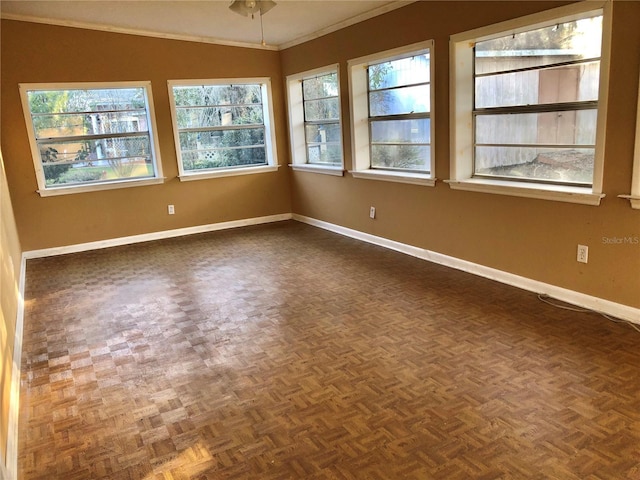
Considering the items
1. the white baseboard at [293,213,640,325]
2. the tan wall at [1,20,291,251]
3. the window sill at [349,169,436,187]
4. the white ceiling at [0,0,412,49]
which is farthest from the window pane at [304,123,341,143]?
the white baseboard at [293,213,640,325]

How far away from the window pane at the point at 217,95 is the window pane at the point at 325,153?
3.24ft

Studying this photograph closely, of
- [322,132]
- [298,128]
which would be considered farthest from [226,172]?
[322,132]

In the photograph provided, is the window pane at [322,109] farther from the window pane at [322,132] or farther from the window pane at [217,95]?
the window pane at [217,95]

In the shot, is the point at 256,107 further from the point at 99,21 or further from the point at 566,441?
the point at 566,441

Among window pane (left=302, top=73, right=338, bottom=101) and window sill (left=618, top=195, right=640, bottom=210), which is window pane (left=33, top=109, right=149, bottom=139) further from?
window sill (left=618, top=195, right=640, bottom=210)

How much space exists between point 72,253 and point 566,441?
544 centimetres

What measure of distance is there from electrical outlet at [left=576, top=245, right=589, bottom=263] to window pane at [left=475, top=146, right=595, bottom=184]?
1.44 ft

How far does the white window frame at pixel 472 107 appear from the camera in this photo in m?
3.06

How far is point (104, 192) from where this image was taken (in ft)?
19.6

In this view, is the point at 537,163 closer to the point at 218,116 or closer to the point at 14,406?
the point at 14,406

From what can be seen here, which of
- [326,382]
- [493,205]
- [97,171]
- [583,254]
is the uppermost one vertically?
[97,171]

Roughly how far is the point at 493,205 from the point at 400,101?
60.1 inches

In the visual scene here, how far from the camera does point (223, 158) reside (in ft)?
21.9

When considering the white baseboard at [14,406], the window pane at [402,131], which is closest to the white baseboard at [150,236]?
the white baseboard at [14,406]
